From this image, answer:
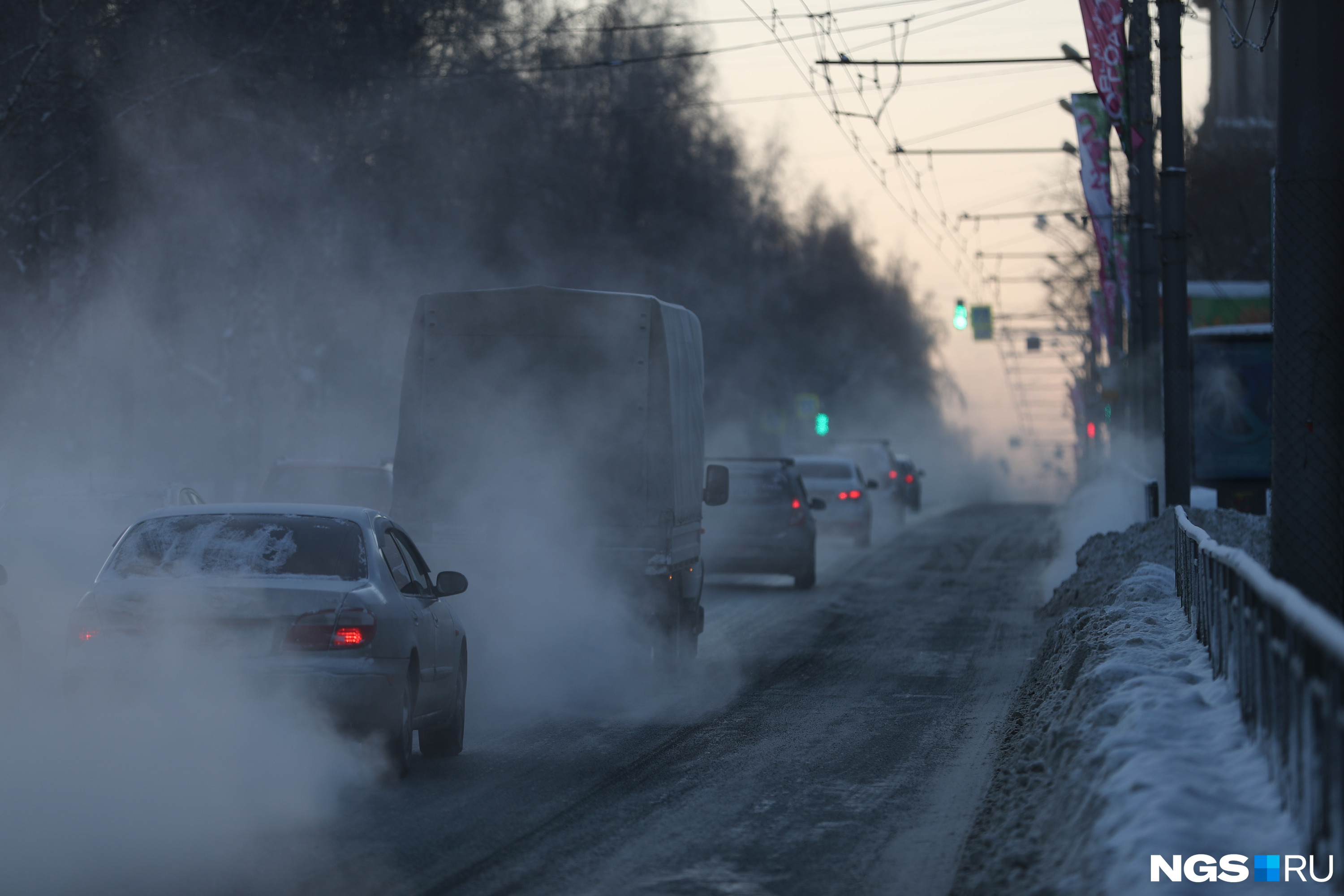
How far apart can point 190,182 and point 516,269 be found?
12238 millimetres

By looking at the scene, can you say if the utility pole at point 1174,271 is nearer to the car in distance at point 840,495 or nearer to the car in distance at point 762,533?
the car in distance at point 762,533

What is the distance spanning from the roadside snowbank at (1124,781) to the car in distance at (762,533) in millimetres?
11572

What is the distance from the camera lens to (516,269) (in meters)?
41.3

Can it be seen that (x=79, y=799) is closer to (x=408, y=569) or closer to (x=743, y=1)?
(x=408, y=569)

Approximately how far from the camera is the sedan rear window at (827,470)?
3170cm

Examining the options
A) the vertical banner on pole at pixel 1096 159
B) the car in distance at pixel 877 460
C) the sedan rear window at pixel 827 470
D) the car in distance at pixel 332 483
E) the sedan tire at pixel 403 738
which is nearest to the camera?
the sedan tire at pixel 403 738

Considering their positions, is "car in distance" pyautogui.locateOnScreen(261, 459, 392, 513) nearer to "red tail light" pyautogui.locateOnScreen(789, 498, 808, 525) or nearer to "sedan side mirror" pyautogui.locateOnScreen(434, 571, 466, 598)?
"red tail light" pyautogui.locateOnScreen(789, 498, 808, 525)

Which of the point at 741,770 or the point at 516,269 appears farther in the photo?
the point at 516,269

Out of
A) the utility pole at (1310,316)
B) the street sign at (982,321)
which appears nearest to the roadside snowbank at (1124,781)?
the utility pole at (1310,316)

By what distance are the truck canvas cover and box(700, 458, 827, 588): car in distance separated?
907 centimetres

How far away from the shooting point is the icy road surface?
6160 mm

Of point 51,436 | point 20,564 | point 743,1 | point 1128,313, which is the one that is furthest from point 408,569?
point 1128,313

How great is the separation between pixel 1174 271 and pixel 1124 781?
14.5m

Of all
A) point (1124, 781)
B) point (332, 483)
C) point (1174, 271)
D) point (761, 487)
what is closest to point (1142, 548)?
point (1174, 271)
